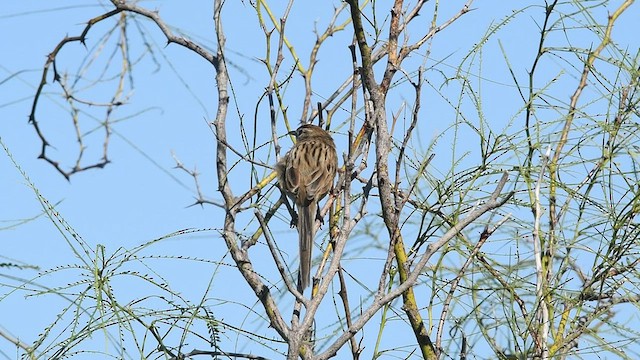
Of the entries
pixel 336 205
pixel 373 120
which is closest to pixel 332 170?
pixel 336 205

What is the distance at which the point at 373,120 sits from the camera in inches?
152

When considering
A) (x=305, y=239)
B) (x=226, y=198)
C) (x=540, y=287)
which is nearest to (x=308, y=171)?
(x=305, y=239)

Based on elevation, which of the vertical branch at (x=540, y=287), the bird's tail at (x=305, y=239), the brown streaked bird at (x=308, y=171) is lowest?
the vertical branch at (x=540, y=287)

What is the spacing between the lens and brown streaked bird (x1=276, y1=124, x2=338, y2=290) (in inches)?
236

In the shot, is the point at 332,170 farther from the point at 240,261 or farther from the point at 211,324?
the point at 211,324

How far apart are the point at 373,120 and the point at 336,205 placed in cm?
94

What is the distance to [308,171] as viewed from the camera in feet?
22.2

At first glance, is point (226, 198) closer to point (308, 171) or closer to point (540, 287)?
point (540, 287)

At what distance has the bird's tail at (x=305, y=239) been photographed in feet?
15.4

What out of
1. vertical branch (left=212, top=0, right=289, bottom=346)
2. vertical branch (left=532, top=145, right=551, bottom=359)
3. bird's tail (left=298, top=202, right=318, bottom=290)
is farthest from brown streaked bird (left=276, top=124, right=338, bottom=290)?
vertical branch (left=532, top=145, right=551, bottom=359)

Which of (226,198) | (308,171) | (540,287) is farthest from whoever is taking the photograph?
(308,171)

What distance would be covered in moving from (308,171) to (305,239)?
63.3 inches

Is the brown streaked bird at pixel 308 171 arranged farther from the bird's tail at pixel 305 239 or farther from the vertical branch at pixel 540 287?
the vertical branch at pixel 540 287

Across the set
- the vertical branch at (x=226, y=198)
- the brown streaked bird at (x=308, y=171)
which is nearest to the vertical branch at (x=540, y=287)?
the vertical branch at (x=226, y=198)
